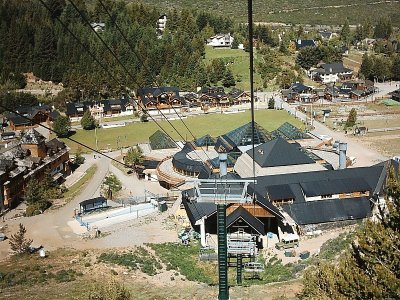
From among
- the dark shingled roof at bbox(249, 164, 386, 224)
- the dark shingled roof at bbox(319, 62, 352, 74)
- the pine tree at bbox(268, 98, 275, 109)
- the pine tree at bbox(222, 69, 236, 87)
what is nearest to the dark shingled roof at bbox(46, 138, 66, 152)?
the dark shingled roof at bbox(249, 164, 386, 224)

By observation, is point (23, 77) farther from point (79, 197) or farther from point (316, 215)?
point (316, 215)

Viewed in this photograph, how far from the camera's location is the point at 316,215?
2214 centimetres

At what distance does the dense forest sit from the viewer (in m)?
59.3

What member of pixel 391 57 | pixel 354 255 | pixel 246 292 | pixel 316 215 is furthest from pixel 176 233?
pixel 391 57

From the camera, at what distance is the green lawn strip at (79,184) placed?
29.4 metres

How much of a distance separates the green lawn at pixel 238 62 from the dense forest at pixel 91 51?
1.87m

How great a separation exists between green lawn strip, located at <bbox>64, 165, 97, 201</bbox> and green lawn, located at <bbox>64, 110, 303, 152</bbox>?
6031 mm

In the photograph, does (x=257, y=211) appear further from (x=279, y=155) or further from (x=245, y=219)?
A: (x=279, y=155)

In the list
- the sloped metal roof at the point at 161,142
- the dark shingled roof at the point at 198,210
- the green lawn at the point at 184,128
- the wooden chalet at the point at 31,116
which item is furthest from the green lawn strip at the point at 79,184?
the wooden chalet at the point at 31,116

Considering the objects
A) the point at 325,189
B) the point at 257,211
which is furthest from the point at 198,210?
the point at 325,189

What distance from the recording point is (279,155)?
28.0m

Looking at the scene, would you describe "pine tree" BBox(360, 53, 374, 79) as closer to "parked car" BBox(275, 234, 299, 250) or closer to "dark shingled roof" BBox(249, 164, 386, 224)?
"dark shingled roof" BBox(249, 164, 386, 224)

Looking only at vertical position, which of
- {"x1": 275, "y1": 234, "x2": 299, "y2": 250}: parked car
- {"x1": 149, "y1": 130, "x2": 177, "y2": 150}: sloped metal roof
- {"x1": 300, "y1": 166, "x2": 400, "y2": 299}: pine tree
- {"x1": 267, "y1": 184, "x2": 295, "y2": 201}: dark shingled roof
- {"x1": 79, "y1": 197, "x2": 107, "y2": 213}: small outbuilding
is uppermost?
{"x1": 300, "y1": 166, "x2": 400, "y2": 299}: pine tree

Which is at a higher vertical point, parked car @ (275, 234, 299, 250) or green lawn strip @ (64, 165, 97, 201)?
parked car @ (275, 234, 299, 250)
